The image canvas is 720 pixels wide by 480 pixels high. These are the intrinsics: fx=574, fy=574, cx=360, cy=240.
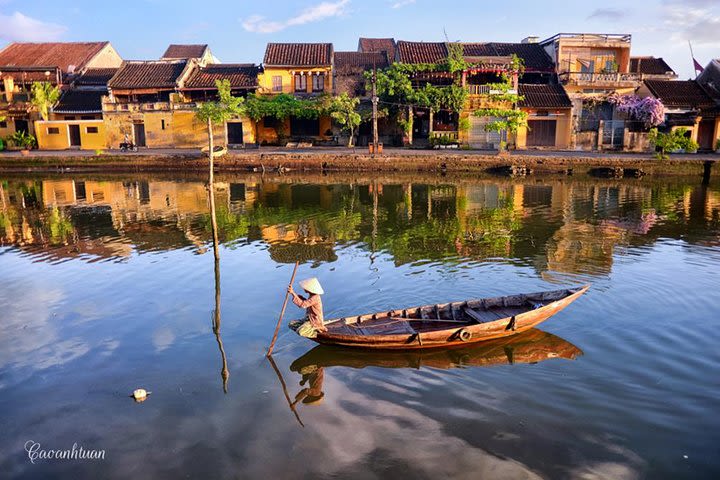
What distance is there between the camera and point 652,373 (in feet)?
27.5

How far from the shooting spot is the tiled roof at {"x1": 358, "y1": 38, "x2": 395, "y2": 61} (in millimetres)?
49381

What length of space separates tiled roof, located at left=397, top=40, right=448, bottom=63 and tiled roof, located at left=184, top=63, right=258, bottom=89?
1027cm

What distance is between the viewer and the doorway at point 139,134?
39750 mm

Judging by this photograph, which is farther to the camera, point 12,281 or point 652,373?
point 12,281

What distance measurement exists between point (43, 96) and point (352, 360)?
38076 mm

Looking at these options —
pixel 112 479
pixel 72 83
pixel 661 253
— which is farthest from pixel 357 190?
pixel 72 83

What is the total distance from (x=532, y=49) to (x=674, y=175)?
45.3 feet

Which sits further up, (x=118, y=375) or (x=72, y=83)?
(x=72, y=83)

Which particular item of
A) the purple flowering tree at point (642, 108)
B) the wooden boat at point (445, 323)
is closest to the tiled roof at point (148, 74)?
the purple flowering tree at point (642, 108)

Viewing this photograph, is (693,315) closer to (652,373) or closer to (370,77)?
(652,373)

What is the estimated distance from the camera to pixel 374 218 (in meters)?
20.8

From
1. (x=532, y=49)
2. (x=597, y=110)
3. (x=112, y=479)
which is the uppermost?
(x=532, y=49)

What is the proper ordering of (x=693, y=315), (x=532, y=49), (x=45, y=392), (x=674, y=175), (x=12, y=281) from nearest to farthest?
1. (x=45, y=392)
2. (x=693, y=315)
3. (x=12, y=281)
4. (x=674, y=175)
5. (x=532, y=49)

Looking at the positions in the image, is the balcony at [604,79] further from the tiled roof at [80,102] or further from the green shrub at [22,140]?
the green shrub at [22,140]
